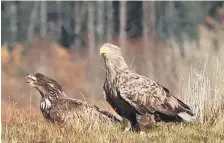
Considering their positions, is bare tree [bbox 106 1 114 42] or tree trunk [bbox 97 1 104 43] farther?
tree trunk [bbox 97 1 104 43]

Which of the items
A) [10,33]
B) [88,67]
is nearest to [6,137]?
[88,67]

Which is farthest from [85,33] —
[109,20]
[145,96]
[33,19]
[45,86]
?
[145,96]

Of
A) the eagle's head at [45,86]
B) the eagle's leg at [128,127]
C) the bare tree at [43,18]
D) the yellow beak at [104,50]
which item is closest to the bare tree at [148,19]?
the bare tree at [43,18]

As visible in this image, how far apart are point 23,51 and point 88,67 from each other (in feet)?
16.7

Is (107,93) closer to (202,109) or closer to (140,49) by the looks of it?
(202,109)

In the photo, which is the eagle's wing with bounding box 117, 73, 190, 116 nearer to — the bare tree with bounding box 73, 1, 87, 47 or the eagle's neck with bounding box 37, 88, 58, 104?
the eagle's neck with bounding box 37, 88, 58, 104

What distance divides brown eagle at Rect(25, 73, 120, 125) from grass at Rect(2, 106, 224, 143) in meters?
0.18

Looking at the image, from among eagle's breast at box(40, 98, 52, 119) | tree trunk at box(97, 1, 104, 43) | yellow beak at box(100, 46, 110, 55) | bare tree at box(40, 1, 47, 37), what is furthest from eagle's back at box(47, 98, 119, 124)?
bare tree at box(40, 1, 47, 37)

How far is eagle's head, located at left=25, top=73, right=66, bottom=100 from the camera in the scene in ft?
32.6

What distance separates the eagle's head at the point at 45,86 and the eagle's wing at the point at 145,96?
1131 millimetres

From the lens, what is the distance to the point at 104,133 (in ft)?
28.8

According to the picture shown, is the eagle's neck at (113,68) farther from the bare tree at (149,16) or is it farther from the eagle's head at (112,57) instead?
the bare tree at (149,16)

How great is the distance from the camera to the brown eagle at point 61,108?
9492 mm

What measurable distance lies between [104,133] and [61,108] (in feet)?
3.44
